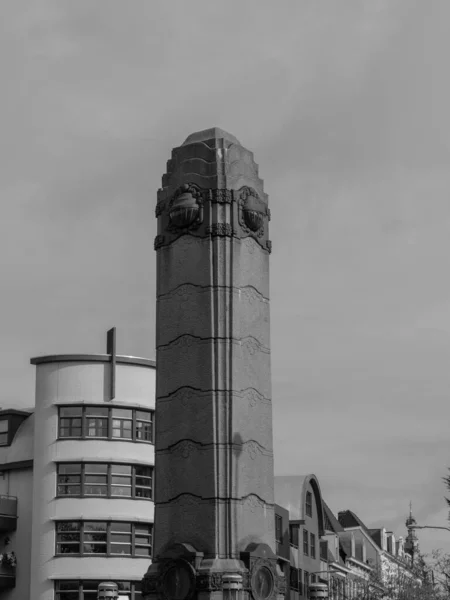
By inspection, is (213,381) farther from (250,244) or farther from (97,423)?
(97,423)

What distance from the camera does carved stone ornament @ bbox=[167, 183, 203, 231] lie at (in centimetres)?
3541

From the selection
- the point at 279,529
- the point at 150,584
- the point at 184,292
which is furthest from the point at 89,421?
the point at 150,584

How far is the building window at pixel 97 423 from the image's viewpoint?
6297cm

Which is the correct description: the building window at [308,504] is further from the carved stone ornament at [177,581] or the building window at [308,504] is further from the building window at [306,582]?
the carved stone ornament at [177,581]

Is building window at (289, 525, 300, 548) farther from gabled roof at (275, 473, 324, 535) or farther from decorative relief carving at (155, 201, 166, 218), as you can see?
decorative relief carving at (155, 201, 166, 218)

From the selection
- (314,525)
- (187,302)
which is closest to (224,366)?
(187,302)

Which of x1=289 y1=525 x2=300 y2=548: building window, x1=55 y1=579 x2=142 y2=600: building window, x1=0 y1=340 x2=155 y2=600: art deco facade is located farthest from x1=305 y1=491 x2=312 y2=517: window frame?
x1=55 y1=579 x2=142 y2=600: building window

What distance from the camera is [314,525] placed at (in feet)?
274

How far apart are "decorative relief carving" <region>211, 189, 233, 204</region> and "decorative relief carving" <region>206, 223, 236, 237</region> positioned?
766mm

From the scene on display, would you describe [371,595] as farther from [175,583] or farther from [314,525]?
[175,583]

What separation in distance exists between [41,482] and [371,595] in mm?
22251

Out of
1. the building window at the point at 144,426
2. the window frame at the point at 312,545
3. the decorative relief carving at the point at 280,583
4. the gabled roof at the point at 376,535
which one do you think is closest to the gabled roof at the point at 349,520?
the gabled roof at the point at 376,535

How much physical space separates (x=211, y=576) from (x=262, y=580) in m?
1.87

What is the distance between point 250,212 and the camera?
3578 centimetres
